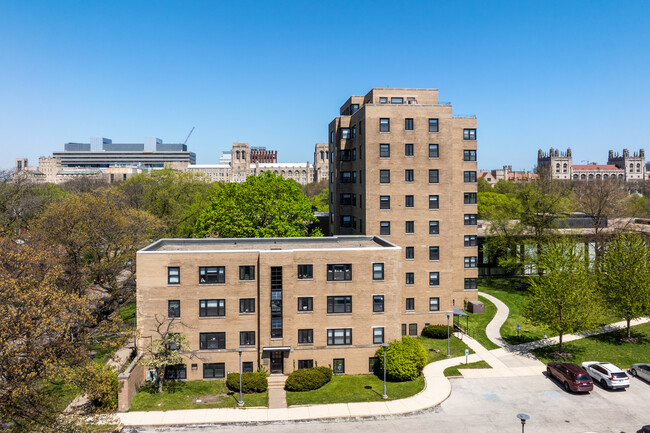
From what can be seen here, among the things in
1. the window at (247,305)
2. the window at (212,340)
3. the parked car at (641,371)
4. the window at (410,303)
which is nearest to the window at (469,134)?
the window at (410,303)

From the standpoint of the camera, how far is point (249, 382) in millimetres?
32812

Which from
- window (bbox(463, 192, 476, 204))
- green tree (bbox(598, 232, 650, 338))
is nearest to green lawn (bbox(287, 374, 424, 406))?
green tree (bbox(598, 232, 650, 338))

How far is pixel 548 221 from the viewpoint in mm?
62688

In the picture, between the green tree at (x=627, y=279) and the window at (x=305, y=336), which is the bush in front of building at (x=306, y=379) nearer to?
the window at (x=305, y=336)

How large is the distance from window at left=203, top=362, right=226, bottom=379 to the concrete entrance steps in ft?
12.3

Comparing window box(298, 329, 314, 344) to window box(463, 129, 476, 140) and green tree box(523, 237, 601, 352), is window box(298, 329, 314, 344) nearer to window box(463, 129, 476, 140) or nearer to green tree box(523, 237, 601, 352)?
green tree box(523, 237, 601, 352)

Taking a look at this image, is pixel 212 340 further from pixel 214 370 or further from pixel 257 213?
pixel 257 213

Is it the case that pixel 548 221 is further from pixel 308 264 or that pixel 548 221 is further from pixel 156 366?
pixel 156 366

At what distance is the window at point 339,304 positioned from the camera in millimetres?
36188

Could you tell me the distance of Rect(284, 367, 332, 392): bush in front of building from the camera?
109 ft

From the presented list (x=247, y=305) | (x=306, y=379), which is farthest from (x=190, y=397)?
(x=306, y=379)

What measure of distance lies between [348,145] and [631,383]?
3623 cm

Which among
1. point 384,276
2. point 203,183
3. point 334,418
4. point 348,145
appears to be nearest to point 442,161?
point 348,145

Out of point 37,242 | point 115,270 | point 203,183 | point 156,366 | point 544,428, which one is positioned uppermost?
point 203,183
